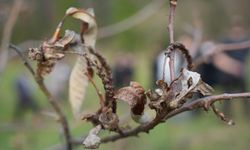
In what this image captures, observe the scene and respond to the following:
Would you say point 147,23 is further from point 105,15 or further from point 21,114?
point 21,114

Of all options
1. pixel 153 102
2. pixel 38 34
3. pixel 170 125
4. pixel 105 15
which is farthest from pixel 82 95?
pixel 105 15

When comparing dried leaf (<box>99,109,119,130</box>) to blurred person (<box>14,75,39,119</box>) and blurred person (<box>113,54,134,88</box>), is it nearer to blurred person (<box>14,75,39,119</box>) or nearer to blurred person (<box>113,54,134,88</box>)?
blurred person (<box>14,75,39,119</box>)

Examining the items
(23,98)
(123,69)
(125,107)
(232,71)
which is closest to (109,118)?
(125,107)

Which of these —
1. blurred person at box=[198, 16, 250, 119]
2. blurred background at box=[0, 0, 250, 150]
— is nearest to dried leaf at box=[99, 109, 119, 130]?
blurred background at box=[0, 0, 250, 150]

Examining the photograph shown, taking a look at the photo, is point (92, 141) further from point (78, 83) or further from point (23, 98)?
point (23, 98)

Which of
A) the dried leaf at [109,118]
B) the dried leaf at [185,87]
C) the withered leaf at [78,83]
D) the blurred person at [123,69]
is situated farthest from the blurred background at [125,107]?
the dried leaf at [185,87]

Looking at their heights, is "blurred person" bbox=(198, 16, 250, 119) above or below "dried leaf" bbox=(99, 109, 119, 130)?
below

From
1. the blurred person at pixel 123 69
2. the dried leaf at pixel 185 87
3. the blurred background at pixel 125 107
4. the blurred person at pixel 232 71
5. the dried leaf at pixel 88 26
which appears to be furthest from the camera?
the blurred person at pixel 123 69

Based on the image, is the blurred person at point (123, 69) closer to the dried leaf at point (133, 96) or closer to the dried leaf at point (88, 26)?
the dried leaf at point (88, 26)
